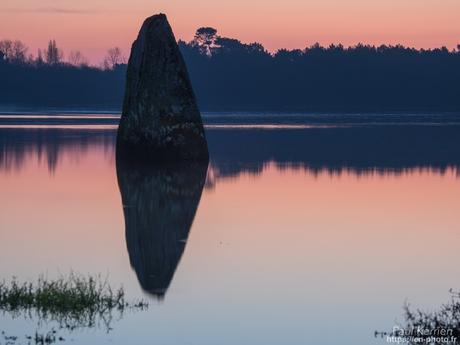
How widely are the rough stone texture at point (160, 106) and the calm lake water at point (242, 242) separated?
1021 millimetres

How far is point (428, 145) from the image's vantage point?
132 ft

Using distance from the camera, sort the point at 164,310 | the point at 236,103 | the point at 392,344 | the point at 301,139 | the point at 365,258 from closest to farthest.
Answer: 1. the point at 392,344
2. the point at 164,310
3. the point at 365,258
4. the point at 301,139
5. the point at 236,103

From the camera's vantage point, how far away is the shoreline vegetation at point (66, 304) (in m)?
10.1

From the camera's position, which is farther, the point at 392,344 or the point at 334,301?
the point at 334,301

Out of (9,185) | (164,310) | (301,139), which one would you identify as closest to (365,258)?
(164,310)

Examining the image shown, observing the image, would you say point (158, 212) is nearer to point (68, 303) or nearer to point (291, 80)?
point (68, 303)

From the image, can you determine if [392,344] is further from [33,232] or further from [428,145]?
[428,145]

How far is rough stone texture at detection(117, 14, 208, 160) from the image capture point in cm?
2834

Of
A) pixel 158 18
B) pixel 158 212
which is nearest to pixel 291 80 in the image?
pixel 158 18

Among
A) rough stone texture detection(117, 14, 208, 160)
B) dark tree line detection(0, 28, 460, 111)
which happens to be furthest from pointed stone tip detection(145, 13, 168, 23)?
dark tree line detection(0, 28, 460, 111)

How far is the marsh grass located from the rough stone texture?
56.1ft

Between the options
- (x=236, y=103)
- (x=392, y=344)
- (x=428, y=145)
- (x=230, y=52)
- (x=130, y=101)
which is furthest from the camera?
(x=230, y=52)

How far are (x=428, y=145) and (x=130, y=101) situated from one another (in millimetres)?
14895

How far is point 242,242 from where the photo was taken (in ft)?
48.7
